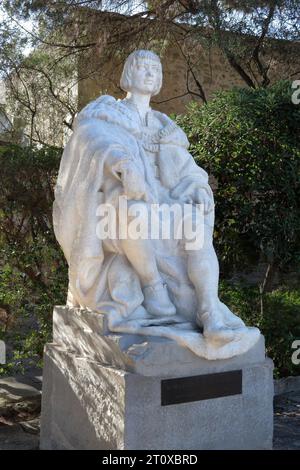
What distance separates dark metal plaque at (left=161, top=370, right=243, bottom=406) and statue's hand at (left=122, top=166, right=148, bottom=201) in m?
0.95

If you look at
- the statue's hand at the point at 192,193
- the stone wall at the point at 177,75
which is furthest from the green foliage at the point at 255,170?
the stone wall at the point at 177,75

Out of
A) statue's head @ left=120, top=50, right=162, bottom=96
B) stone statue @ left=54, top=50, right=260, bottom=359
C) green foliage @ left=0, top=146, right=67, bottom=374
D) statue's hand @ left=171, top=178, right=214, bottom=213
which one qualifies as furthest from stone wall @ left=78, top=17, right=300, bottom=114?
stone statue @ left=54, top=50, right=260, bottom=359

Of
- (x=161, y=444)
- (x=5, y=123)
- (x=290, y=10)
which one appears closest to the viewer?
(x=161, y=444)

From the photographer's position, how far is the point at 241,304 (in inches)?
227

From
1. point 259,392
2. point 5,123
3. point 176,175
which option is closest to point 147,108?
point 176,175

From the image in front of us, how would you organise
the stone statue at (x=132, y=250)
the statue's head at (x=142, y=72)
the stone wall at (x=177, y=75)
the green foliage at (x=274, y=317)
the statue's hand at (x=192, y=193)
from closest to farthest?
1. the stone statue at (x=132, y=250)
2. the statue's hand at (x=192, y=193)
3. the statue's head at (x=142, y=72)
4. the green foliage at (x=274, y=317)
5. the stone wall at (x=177, y=75)

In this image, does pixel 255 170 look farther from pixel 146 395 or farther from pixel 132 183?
pixel 146 395

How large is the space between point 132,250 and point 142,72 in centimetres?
114

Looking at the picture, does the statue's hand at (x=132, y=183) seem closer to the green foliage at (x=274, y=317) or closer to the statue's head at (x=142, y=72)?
the statue's head at (x=142, y=72)

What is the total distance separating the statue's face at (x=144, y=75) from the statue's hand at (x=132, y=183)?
0.73 metres

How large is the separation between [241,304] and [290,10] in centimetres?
395

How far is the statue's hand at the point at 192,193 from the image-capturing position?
3701 millimetres
